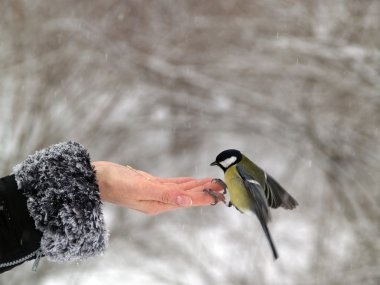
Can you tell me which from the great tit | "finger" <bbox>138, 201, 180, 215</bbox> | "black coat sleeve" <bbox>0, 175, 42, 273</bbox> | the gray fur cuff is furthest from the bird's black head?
"black coat sleeve" <bbox>0, 175, 42, 273</bbox>

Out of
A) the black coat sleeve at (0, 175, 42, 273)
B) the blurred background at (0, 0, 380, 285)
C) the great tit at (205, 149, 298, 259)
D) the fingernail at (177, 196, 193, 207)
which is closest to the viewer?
the black coat sleeve at (0, 175, 42, 273)

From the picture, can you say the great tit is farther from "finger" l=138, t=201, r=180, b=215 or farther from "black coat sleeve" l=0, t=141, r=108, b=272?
"black coat sleeve" l=0, t=141, r=108, b=272

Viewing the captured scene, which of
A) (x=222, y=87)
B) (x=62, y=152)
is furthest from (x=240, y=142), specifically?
(x=62, y=152)

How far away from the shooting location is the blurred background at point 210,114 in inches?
113

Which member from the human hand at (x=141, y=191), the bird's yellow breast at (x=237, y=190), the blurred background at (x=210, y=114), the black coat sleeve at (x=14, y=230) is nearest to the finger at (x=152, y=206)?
the human hand at (x=141, y=191)

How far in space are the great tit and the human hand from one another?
2.4 inches

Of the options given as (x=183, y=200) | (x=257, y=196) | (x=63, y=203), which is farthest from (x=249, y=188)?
(x=63, y=203)

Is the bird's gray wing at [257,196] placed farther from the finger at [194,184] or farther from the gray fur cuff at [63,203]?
the gray fur cuff at [63,203]

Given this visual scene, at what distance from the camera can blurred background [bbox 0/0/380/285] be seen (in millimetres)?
2865

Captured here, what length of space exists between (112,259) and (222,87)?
50.9 inches

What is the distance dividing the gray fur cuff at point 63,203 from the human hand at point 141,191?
0.34 feet

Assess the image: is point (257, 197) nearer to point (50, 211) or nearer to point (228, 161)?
point (228, 161)

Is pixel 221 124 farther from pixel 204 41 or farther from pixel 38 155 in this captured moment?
pixel 38 155

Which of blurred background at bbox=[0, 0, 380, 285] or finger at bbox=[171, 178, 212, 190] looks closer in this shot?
finger at bbox=[171, 178, 212, 190]
